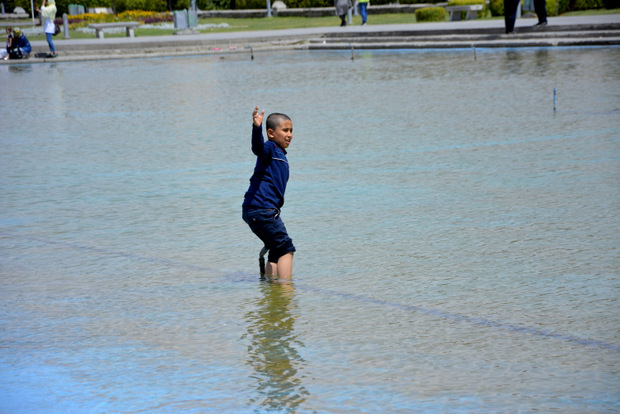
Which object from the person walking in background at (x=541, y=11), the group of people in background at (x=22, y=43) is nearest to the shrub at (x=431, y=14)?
the person walking in background at (x=541, y=11)

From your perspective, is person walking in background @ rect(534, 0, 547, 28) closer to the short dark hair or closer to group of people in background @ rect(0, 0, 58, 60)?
group of people in background @ rect(0, 0, 58, 60)

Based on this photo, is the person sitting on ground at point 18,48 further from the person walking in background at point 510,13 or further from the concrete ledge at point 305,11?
the concrete ledge at point 305,11

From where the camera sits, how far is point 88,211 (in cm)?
733

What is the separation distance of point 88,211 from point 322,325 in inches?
135

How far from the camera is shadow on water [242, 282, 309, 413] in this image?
3633mm

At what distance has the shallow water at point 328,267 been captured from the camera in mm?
3779

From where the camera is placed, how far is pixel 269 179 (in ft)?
17.2

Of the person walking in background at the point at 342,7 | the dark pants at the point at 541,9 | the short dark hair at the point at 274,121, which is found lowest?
the short dark hair at the point at 274,121

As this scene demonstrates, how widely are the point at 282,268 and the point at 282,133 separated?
80 cm

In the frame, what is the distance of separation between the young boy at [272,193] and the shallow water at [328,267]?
0.24 m

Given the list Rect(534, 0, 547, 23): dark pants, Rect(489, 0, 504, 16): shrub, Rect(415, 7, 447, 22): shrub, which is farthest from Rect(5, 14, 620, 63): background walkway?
Rect(489, 0, 504, 16): shrub

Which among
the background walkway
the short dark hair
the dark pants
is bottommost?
the short dark hair

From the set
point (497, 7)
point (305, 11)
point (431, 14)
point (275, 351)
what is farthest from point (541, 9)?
point (275, 351)

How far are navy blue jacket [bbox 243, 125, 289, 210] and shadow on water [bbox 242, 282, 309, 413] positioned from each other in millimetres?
498
